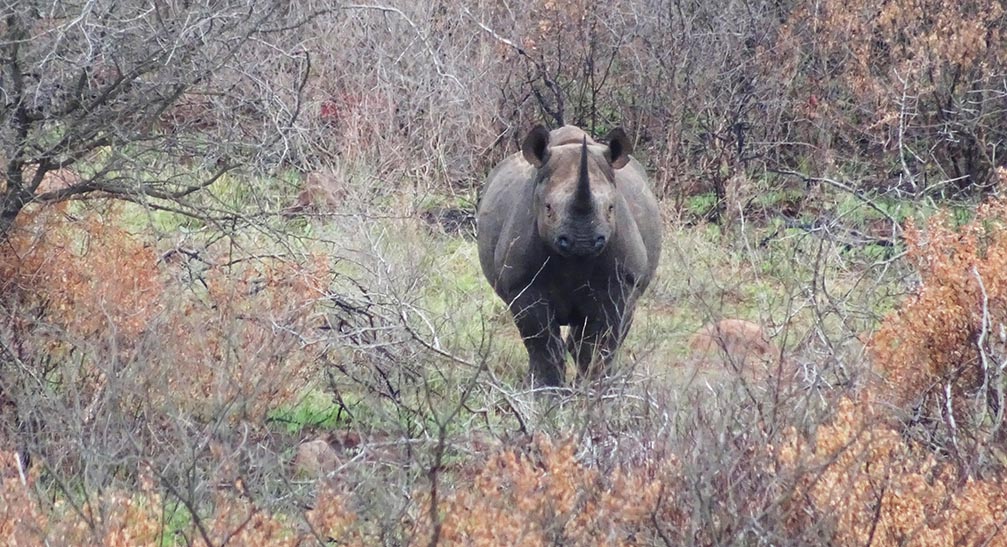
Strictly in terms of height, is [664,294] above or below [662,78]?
below

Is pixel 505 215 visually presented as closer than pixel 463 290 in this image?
Yes

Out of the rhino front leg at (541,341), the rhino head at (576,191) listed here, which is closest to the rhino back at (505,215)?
the rhino head at (576,191)

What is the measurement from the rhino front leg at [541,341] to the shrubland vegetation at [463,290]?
9.1 inches

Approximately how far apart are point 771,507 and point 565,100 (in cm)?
983

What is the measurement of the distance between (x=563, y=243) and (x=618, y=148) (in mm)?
767

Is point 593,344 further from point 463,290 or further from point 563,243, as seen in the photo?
point 463,290

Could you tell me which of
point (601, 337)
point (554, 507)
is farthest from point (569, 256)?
point (554, 507)

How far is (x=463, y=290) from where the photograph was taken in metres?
10.8

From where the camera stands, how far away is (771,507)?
4566mm

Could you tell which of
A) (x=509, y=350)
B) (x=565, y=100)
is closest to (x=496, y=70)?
(x=565, y=100)

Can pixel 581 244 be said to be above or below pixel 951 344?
above

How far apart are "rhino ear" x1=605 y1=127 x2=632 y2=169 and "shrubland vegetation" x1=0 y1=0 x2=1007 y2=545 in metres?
0.88

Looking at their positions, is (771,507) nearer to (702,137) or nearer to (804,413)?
(804,413)

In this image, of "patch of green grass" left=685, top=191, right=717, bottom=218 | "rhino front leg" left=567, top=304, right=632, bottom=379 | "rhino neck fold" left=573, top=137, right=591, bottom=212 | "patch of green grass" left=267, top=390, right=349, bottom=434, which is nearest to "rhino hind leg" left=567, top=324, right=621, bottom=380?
"rhino front leg" left=567, top=304, right=632, bottom=379
